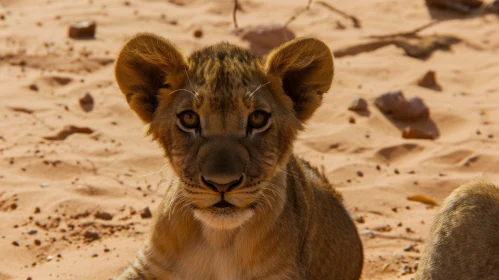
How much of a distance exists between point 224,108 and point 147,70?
56 cm

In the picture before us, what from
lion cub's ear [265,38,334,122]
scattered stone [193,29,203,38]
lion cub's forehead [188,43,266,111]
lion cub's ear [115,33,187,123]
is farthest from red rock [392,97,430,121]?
lion cub's ear [115,33,187,123]

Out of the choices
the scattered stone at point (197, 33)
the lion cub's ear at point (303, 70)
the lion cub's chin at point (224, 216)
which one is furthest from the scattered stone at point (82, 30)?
the lion cub's chin at point (224, 216)

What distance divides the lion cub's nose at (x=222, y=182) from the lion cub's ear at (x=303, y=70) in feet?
2.19

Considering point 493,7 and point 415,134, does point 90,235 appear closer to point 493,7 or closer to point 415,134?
point 415,134

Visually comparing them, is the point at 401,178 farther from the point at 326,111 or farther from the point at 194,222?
the point at 194,222

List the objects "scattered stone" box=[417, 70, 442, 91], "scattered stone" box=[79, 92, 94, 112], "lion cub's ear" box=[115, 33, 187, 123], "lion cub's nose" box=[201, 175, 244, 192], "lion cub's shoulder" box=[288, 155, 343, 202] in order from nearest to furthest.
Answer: "lion cub's nose" box=[201, 175, 244, 192] → "lion cub's ear" box=[115, 33, 187, 123] → "lion cub's shoulder" box=[288, 155, 343, 202] → "scattered stone" box=[79, 92, 94, 112] → "scattered stone" box=[417, 70, 442, 91]

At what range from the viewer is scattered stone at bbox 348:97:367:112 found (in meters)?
7.87

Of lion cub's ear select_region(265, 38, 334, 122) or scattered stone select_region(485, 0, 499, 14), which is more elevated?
lion cub's ear select_region(265, 38, 334, 122)

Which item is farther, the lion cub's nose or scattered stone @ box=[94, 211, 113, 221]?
scattered stone @ box=[94, 211, 113, 221]

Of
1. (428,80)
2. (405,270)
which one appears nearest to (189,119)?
(405,270)

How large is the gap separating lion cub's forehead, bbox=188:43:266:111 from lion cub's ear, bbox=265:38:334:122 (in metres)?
0.10

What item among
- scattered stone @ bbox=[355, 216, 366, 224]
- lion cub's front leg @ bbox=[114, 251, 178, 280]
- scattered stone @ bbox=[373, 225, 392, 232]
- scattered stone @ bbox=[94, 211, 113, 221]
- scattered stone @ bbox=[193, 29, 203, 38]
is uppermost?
lion cub's front leg @ bbox=[114, 251, 178, 280]

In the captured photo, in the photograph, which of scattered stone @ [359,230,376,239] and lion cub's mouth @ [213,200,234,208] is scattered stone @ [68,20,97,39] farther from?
lion cub's mouth @ [213,200,234,208]

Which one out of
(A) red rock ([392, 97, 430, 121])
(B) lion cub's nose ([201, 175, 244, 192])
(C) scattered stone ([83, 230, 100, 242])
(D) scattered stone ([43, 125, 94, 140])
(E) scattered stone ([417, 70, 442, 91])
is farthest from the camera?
(E) scattered stone ([417, 70, 442, 91])
